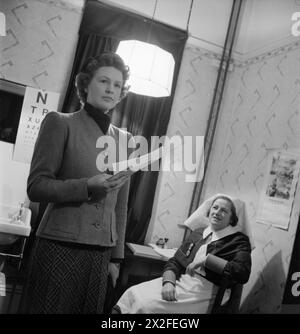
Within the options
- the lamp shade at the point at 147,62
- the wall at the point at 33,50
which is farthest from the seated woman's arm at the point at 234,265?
the wall at the point at 33,50

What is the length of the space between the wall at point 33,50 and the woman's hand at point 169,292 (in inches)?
40.4

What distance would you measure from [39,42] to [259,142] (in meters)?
1.60

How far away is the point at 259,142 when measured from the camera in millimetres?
2164

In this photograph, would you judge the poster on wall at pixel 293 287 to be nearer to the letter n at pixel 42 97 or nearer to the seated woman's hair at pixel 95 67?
the seated woman's hair at pixel 95 67

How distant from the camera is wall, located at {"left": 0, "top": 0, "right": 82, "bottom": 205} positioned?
6.43ft

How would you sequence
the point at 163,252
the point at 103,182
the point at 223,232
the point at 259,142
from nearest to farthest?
the point at 103,182 → the point at 223,232 → the point at 163,252 → the point at 259,142

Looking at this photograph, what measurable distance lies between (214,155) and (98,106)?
169cm

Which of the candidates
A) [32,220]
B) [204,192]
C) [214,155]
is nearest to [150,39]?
[214,155]

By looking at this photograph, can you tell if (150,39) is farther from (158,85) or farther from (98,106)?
Result: (98,106)

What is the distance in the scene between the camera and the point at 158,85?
1.34 meters

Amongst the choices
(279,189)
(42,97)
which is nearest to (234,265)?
(279,189)

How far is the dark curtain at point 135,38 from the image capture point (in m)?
2.12

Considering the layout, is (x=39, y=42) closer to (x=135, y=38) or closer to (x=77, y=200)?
(x=135, y=38)

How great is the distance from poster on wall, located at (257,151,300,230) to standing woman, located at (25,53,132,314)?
1.24m
